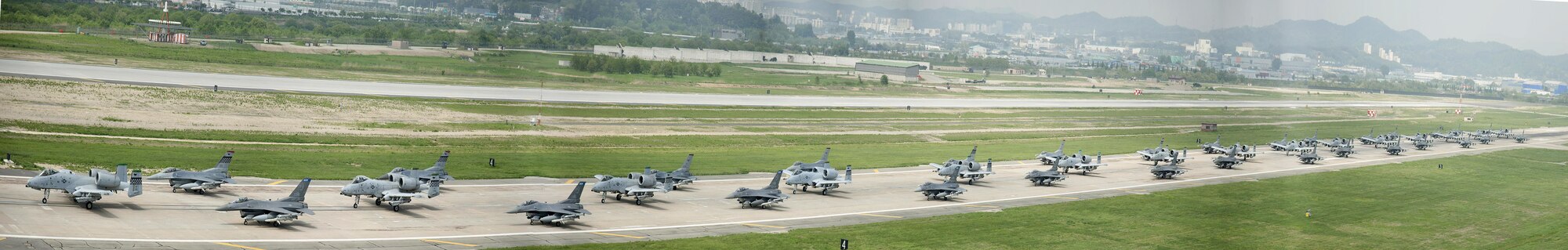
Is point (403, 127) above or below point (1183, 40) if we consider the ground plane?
below

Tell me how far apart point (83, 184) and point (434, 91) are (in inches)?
1419

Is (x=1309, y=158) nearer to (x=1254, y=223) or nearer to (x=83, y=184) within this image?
(x=1254, y=223)

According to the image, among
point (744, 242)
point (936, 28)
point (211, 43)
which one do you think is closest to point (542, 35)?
point (211, 43)

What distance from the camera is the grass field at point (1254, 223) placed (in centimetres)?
3169

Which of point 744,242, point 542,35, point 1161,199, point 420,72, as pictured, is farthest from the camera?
point 542,35

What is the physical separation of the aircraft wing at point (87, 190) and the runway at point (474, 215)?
17.2 inches

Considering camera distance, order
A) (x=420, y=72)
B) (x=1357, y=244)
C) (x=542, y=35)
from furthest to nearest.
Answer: (x=542, y=35), (x=420, y=72), (x=1357, y=244)

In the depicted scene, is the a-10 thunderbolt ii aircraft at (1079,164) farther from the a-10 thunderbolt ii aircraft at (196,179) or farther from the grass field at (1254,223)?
the a-10 thunderbolt ii aircraft at (196,179)

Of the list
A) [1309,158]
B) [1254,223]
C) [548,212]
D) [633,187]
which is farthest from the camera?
[1309,158]

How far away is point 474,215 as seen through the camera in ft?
107

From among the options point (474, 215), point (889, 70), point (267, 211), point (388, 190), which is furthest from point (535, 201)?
point (889, 70)

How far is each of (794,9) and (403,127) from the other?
29926 millimetres

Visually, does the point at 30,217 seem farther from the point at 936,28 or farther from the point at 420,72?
the point at 936,28

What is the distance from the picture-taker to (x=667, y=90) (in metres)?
75.1
